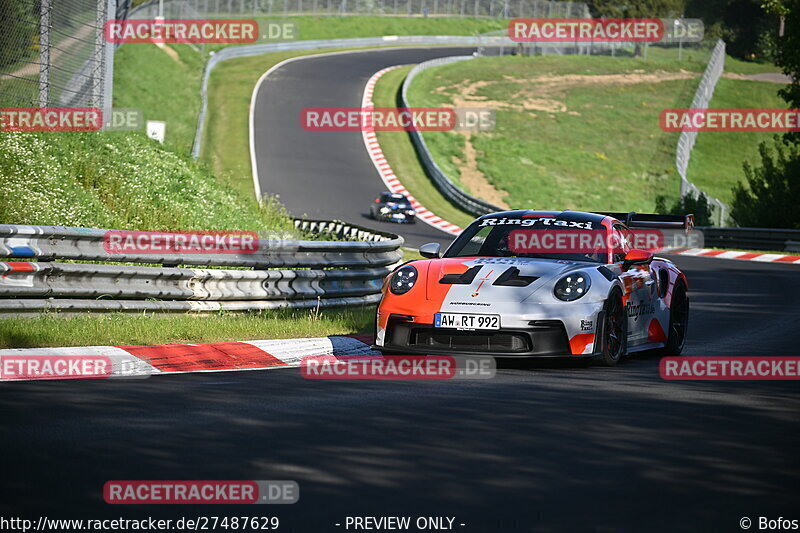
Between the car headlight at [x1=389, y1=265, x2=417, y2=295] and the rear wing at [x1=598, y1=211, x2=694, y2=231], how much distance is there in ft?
8.13

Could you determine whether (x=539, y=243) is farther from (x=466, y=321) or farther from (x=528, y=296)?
(x=466, y=321)

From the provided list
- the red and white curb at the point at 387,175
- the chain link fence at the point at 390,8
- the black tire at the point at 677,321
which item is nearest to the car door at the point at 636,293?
the black tire at the point at 677,321

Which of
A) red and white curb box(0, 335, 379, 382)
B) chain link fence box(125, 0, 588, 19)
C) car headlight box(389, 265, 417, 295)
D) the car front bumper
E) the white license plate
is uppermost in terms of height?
chain link fence box(125, 0, 588, 19)

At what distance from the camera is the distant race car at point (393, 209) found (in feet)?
127

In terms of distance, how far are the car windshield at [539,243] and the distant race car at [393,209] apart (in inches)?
1068

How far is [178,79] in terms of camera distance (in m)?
54.2

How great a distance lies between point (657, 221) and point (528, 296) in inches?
107

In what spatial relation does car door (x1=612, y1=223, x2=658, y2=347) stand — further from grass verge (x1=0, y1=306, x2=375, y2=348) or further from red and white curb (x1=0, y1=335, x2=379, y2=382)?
grass verge (x1=0, y1=306, x2=375, y2=348)

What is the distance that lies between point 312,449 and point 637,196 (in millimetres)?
44899

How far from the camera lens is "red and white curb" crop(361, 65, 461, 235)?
39931 mm

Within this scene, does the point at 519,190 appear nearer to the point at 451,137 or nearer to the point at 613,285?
the point at 451,137

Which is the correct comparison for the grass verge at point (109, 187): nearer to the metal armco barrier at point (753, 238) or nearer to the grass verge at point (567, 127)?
the metal armco barrier at point (753, 238)

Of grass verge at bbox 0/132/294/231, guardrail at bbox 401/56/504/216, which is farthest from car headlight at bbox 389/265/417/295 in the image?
guardrail at bbox 401/56/504/216

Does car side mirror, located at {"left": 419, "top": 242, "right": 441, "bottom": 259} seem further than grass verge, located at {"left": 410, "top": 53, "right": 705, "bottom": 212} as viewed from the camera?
No
